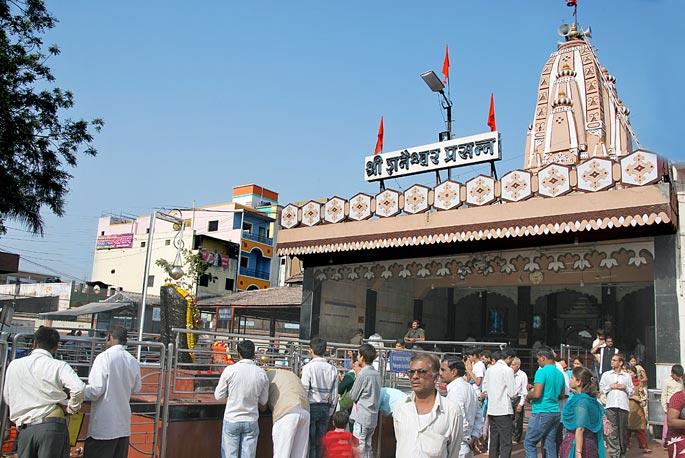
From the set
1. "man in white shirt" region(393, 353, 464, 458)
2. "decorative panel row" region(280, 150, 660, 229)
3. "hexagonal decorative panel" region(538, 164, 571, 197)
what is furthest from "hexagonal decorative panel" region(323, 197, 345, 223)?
"man in white shirt" region(393, 353, 464, 458)

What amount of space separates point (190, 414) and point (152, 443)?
56 centimetres

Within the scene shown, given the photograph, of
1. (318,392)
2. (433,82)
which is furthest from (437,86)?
(318,392)

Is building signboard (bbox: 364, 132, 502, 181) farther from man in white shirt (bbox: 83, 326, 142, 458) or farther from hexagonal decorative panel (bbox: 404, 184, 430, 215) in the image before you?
man in white shirt (bbox: 83, 326, 142, 458)

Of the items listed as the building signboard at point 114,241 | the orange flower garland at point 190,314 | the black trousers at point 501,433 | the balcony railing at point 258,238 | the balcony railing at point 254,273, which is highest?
the balcony railing at point 258,238

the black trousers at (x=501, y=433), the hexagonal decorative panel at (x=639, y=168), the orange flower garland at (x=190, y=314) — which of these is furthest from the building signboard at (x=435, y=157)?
the black trousers at (x=501, y=433)

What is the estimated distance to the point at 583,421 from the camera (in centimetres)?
567

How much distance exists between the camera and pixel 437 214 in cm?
1429

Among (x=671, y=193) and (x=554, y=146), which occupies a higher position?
(x=554, y=146)

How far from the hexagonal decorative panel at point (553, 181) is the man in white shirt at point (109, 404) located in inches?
386

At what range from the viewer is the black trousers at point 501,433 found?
Result: 25.7 ft

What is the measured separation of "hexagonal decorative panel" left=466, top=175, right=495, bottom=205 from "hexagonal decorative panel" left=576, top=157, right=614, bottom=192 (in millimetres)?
1930

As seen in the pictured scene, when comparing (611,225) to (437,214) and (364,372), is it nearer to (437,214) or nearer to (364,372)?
(437,214)

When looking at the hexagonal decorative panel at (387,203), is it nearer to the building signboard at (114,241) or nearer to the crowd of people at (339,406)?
the crowd of people at (339,406)

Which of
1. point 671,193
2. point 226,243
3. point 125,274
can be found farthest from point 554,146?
point 125,274
